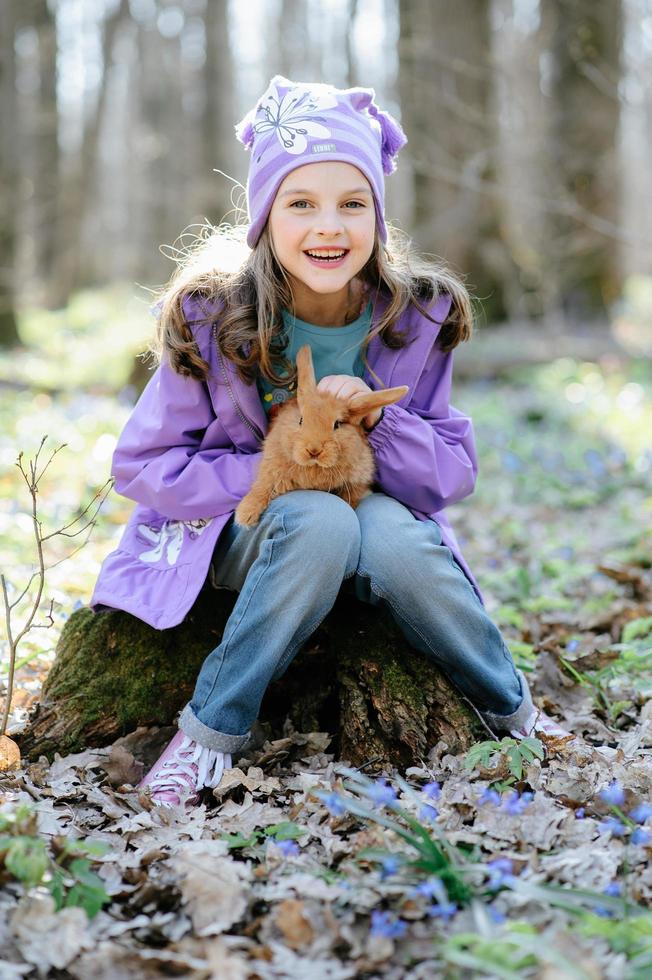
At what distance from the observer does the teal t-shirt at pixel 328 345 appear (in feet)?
10.4

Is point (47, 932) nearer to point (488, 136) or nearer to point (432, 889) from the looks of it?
point (432, 889)

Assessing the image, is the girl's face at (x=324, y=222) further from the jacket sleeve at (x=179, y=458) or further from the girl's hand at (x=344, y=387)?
the jacket sleeve at (x=179, y=458)

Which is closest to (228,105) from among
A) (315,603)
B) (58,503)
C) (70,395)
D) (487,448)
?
(70,395)

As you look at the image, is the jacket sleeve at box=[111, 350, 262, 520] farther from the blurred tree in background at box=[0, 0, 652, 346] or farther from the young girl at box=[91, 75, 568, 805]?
the blurred tree in background at box=[0, 0, 652, 346]

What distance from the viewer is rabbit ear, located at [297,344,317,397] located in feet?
9.28

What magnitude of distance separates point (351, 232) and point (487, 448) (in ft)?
15.5

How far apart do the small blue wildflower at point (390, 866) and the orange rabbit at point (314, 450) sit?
1131 millimetres

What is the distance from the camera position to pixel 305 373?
9.36ft

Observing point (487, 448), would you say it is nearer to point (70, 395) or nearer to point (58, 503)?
point (58, 503)

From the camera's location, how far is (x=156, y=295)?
343 centimetres

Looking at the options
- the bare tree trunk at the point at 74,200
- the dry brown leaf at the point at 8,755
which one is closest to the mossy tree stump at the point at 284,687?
the dry brown leaf at the point at 8,755

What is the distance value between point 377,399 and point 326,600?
0.62m

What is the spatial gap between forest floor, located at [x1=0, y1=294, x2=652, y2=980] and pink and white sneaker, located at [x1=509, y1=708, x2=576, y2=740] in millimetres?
84

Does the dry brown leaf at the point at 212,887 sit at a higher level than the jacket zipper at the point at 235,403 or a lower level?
lower
